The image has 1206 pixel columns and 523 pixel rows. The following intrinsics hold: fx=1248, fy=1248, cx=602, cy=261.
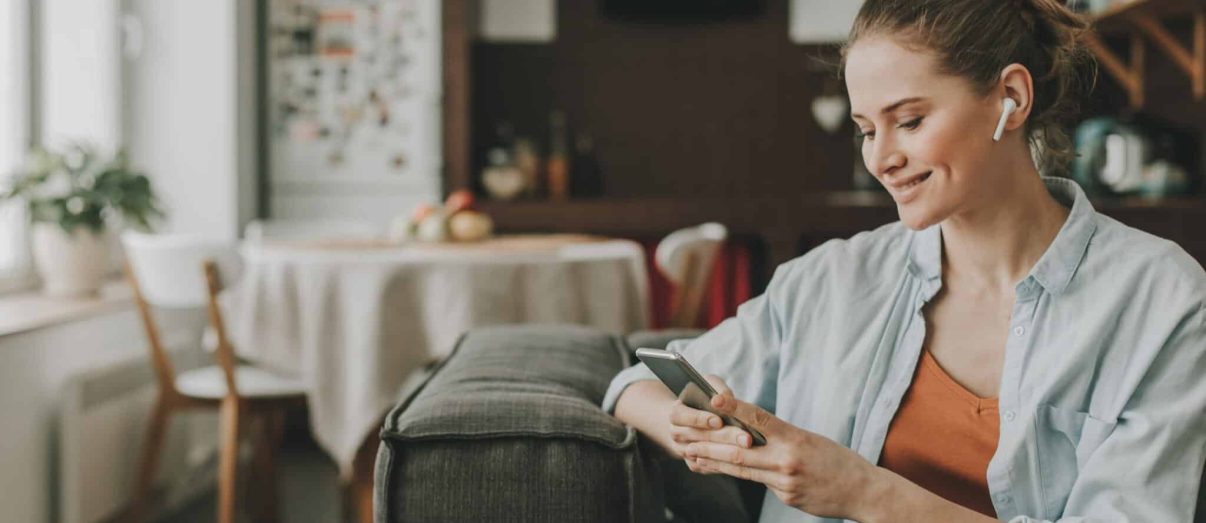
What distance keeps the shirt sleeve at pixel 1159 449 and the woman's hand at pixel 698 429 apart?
0.27 m

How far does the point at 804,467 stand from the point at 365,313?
2.03 m

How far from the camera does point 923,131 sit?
3.99 feet

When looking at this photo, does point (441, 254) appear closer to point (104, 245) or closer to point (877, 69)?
point (104, 245)

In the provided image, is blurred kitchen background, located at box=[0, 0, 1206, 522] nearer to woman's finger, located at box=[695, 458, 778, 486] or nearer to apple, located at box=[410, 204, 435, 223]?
apple, located at box=[410, 204, 435, 223]

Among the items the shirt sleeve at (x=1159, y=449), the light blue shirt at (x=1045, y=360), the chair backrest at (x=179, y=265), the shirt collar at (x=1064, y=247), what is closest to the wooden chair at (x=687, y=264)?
A: the chair backrest at (x=179, y=265)

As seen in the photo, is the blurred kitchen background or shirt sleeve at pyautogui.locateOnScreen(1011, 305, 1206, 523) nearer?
shirt sleeve at pyautogui.locateOnScreen(1011, 305, 1206, 523)

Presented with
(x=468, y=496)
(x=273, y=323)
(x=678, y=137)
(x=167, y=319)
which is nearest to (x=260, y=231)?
(x=167, y=319)

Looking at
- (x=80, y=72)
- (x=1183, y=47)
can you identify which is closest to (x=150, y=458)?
(x=80, y=72)

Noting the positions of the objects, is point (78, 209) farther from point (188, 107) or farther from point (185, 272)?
point (188, 107)

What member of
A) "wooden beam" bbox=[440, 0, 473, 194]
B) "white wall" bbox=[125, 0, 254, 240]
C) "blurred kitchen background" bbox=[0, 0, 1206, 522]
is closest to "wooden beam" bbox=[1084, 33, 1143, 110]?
"blurred kitchen background" bbox=[0, 0, 1206, 522]

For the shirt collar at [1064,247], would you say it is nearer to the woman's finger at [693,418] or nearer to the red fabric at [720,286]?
the woman's finger at [693,418]

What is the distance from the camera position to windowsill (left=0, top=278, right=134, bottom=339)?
269 cm

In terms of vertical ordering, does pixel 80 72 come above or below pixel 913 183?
above

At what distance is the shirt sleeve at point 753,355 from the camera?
142 cm
